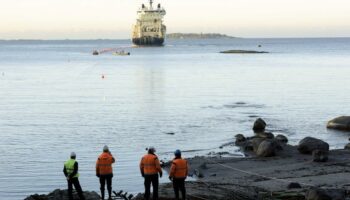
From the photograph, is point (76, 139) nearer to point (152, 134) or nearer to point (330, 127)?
point (152, 134)

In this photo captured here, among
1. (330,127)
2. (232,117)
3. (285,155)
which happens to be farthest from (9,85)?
(285,155)

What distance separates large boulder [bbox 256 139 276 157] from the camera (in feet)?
115

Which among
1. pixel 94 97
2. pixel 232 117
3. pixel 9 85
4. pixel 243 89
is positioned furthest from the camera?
pixel 9 85

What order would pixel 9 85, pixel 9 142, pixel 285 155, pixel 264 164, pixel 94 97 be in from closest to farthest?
pixel 264 164 → pixel 285 155 → pixel 9 142 → pixel 94 97 → pixel 9 85

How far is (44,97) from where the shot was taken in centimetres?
6981

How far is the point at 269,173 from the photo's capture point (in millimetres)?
30203

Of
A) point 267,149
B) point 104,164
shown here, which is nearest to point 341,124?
point 267,149

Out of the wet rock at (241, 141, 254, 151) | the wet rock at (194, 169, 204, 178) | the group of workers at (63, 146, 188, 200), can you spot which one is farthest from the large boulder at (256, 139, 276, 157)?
the group of workers at (63, 146, 188, 200)

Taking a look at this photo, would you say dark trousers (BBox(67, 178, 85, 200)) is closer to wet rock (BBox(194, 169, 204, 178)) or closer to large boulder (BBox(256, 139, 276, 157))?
wet rock (BBox(194, 169, 204, 178))

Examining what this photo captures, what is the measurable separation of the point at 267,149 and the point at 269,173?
4.89m

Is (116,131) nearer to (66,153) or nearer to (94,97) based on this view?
(66,153)

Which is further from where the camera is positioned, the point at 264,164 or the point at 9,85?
the point at 9,85

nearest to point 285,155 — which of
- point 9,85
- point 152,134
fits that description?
point 152,134

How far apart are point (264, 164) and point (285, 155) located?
8.68ft
